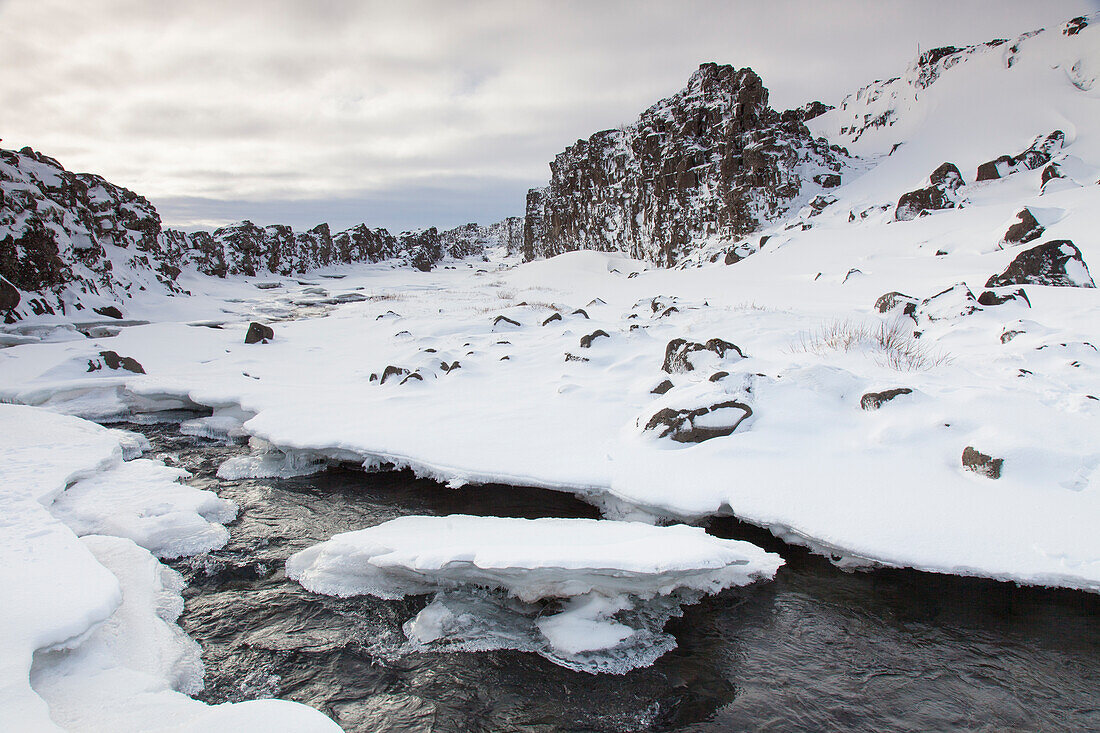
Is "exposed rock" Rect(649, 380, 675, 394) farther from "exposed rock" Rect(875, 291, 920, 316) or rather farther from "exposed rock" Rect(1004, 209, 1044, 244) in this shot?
"exposed rock" Rect(1004, 209, 1044, 244)

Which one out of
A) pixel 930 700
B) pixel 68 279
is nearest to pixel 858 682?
pixel 930 700

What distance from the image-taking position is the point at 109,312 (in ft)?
70.2

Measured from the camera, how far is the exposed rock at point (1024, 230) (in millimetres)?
14531

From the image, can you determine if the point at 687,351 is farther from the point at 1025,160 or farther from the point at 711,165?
the point at 711,165

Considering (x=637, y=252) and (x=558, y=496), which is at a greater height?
(x=637, y=252)

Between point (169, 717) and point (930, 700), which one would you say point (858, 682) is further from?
point (169, 717)

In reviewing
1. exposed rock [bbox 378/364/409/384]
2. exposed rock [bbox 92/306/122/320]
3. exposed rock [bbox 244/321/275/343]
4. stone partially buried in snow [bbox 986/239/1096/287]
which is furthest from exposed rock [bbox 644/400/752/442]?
exposed rock [bbox 92/306/122/320]

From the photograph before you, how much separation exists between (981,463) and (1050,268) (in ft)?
33.4

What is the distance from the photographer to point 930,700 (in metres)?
3.22

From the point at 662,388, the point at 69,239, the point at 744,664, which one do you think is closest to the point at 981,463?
the point at 744,664

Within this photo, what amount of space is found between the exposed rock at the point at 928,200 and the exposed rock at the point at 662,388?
20903mm

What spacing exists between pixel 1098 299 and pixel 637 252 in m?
36.3

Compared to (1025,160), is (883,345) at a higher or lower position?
lower

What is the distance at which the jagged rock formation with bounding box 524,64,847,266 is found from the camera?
31.0 metres
